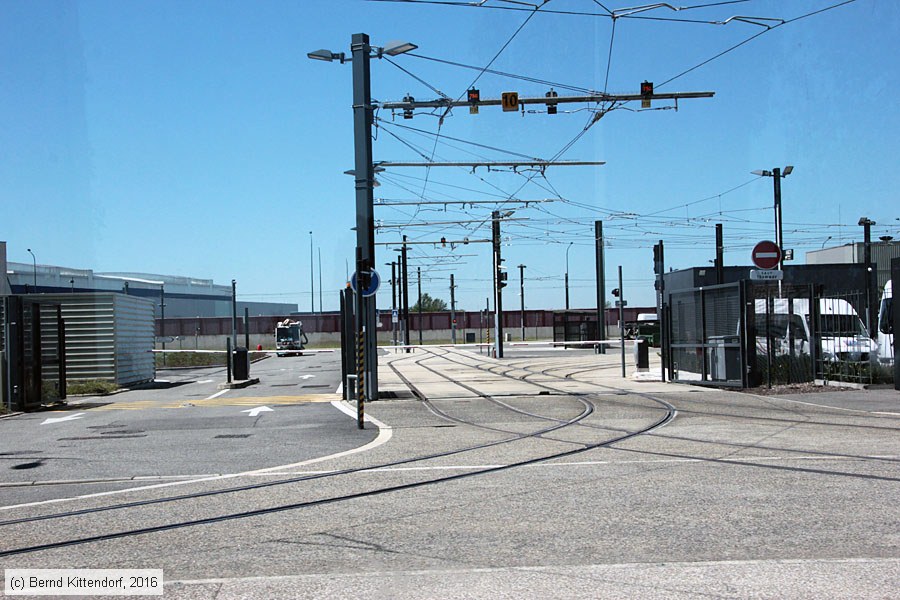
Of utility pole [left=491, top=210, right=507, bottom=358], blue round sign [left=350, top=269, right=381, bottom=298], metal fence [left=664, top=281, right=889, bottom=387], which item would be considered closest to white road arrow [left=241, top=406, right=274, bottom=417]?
blue round sign [left=350, top=269, right=381, bottom=298]

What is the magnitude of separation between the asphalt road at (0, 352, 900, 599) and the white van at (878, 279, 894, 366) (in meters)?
8.01

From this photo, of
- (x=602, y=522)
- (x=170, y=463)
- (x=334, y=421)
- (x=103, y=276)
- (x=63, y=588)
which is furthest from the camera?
(x=103, y=276)

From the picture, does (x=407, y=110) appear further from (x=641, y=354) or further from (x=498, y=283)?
(x=498, y=283)

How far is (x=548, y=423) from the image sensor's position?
14.7 m

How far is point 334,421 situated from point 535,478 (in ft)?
23.9

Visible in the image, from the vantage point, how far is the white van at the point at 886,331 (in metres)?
19.9

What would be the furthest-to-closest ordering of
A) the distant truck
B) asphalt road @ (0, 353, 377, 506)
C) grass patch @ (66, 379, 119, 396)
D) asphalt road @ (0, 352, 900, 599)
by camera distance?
the distant truck < grass patch @ (66, 379, 119, 396) < asphalt road @ (0, 353, 377, 506) < asphalt road @ (0, 352, 900, 599)

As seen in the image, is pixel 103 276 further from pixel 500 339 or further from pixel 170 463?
pixel 170 463

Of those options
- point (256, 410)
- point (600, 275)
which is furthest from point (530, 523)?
point (600, 275)

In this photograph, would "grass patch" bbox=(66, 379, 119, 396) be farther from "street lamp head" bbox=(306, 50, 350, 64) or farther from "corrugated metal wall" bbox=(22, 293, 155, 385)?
"street lamp head" bbox=(306, 50, 350, 64)

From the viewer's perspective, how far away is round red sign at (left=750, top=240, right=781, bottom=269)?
19500 millimetres

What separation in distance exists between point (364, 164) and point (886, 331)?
13.0 meters

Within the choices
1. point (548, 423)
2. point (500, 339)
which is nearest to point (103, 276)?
point (500, 339)

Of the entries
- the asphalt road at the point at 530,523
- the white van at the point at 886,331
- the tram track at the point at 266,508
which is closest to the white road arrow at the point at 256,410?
the asphalt road at the point at 530,523
